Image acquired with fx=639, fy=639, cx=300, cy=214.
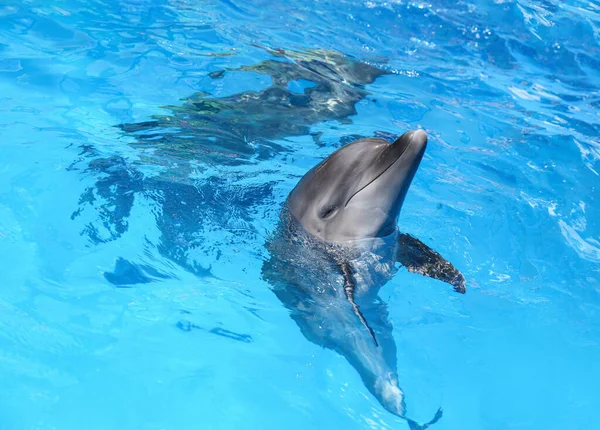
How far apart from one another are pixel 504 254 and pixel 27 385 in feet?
14.5

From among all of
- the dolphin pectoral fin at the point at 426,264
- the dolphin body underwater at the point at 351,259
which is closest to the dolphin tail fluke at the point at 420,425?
the dolphin body underwater at the point at 351,259

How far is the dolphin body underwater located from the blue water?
146mm

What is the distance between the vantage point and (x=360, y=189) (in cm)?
461

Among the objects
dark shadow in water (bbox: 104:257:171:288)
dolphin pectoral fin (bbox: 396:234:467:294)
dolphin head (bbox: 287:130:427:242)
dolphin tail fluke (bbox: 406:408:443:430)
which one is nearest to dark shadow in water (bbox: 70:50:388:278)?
dark shadow in water (bbox: 104:257:171:288)

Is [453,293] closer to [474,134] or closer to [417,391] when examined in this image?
[417,391]

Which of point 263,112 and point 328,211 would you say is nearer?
point 328,211

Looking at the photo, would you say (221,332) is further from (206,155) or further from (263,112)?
(263,112)

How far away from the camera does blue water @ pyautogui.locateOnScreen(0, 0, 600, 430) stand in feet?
14.4

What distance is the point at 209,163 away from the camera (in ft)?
21.2

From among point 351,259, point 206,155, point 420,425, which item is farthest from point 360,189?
point 206,155

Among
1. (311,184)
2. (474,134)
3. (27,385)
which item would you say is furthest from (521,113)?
(27,385)

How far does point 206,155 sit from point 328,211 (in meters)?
2.21

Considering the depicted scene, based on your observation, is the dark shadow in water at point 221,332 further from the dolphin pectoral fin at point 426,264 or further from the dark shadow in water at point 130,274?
the dolphin pectoral fin at point 426,264

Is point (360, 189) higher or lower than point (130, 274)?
higher
